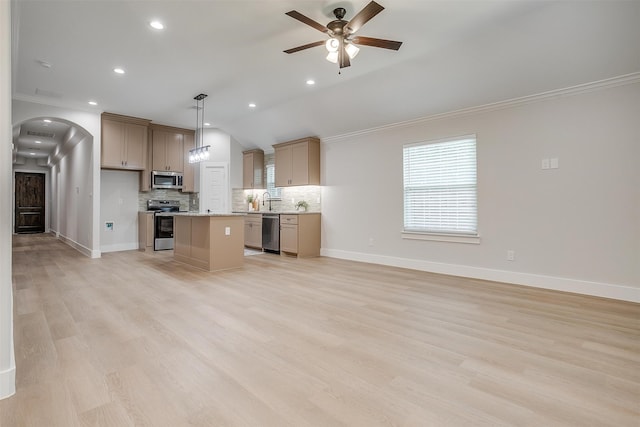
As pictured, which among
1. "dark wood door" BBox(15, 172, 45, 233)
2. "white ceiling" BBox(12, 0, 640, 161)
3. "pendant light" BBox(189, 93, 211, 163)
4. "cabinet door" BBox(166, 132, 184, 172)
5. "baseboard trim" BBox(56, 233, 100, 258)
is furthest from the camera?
"dark wood door" BBox(15, 172, 45, 233)

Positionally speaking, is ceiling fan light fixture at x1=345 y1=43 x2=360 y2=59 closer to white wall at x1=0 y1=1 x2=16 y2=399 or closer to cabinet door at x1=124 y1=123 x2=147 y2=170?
white wall at x1=0 y1=1 x2=16 y2=399

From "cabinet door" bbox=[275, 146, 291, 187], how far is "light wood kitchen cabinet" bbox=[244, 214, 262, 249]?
0.99 m

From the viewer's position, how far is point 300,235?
649 centimetres

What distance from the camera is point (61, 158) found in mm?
9953

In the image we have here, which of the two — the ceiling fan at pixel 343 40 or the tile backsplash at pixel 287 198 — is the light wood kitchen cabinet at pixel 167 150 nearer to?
the tile backsplash at pixel 287 198

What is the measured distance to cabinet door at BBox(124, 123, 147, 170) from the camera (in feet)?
22.5

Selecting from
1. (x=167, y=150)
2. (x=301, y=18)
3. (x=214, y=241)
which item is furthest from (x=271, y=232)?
(x=301, y=18)

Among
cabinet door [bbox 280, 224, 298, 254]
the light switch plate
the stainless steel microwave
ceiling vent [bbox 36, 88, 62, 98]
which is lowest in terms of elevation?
cabinet door [bbox 280, 224, 298, 254]

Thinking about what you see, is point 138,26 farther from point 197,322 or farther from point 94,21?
point 197,322

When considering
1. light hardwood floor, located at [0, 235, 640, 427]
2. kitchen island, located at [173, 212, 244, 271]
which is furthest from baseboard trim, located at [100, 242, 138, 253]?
light hardwood floor, located at [0, 235, 640, 427]

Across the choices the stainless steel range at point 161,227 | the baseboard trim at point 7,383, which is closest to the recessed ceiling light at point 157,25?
the baseboard trim at point 7,383

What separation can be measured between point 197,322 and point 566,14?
183 inches

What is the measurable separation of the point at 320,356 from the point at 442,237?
344 centimetres

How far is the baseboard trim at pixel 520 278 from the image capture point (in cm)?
360
